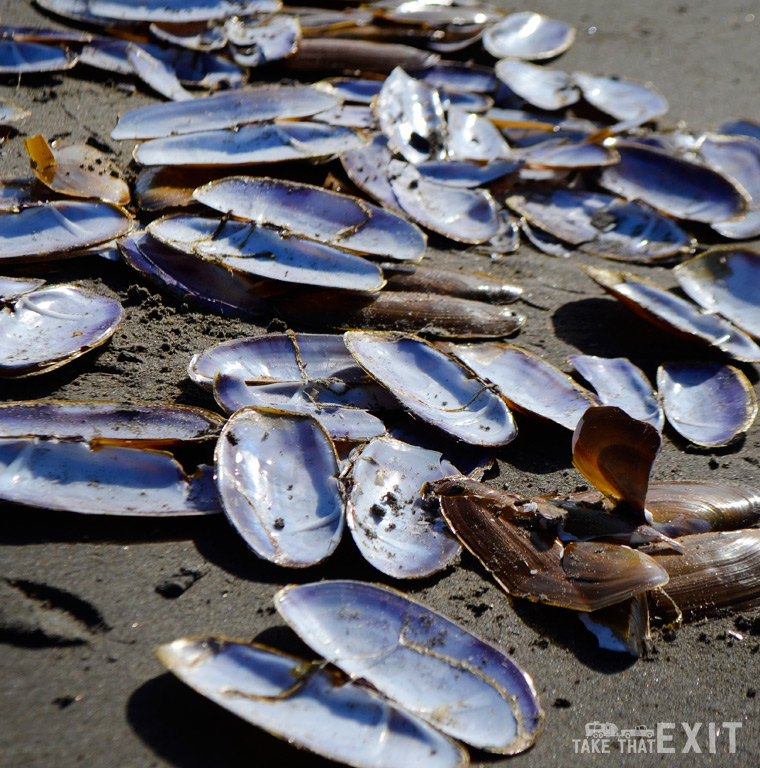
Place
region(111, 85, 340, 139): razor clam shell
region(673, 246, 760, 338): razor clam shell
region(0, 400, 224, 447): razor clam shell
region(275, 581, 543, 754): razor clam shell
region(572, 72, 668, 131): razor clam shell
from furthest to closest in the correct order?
1. region(572, 72, 668, 131): razor clam shell
2. region(111, 85, 340, 139): razor clam shell
3. region(673, 246, 760, 338): razor clam shell
4. region(0, 400, 224, 447): razor clam shell
5. region(275, 581, 543, 754): razor clam shell

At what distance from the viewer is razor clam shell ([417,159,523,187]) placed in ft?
8.85

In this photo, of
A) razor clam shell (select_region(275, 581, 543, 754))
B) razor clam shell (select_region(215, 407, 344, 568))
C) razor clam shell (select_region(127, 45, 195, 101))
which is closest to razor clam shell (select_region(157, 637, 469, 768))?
razor clam shell (select_region(275, 581, 543, 754))

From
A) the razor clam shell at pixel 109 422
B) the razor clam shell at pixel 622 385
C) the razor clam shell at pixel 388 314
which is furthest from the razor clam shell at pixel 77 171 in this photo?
the razor clam shell at pixel 622 385

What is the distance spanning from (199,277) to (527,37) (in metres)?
2.59

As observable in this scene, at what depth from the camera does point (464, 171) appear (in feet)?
8.97

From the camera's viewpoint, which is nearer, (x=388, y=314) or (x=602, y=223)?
(x=388, y=314)

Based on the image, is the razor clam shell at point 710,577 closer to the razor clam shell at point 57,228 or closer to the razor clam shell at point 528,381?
the razor clam shell at point 528,381

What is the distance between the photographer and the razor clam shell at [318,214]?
2.26m

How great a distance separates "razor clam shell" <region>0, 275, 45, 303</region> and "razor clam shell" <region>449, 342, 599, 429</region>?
1.15 metres

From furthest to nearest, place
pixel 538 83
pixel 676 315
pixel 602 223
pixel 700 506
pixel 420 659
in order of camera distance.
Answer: pixel 538 83, pixel 602 223, pixel 676 315, pixel 700 506, pixel 420 659

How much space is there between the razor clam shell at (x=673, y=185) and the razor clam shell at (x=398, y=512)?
1743 millimetres

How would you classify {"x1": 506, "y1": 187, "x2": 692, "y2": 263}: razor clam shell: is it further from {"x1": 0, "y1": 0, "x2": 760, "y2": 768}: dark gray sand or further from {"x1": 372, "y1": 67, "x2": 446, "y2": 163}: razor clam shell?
{"x1": 0, "y1": 0, "x2": 760, "y2": 768}: dark gray sand

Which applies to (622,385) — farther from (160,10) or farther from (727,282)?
(160,10)

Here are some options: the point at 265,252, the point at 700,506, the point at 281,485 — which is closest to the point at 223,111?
the point at 265,252
